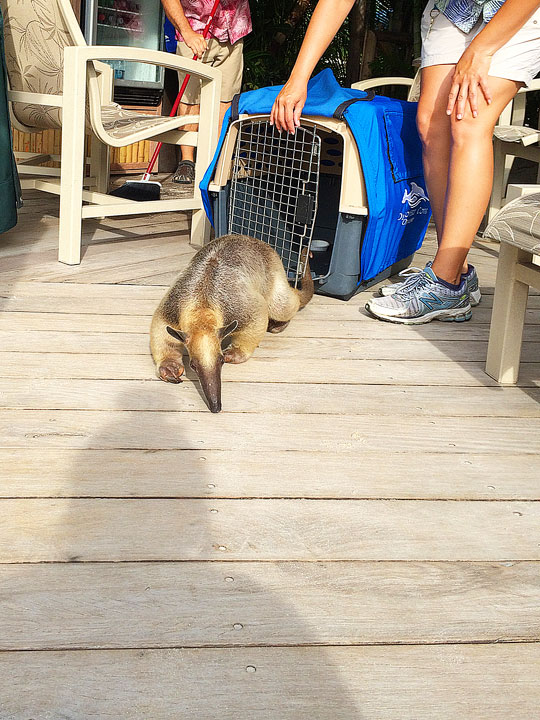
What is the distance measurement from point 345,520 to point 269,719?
0.59 meters

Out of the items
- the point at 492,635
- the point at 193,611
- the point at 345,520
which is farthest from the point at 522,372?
the point at 193,611

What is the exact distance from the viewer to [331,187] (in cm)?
370

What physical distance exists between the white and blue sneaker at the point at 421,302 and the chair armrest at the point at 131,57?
5.02 feet

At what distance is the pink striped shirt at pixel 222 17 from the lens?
5.04 m

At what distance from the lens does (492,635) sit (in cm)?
132

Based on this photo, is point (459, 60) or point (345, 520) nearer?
point (345, 520)

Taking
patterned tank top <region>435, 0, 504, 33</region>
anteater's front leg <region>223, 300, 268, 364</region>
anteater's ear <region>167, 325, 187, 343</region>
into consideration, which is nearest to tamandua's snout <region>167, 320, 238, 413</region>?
anteater's ear <region>167, 325, 187, 343</region>

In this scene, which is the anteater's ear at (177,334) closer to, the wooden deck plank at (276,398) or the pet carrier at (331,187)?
the wooden deck plank at (276,398)

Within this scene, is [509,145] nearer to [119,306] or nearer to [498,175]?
[498,175]

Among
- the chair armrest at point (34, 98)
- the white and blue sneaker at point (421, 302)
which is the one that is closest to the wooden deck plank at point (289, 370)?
the white and blue sneaker at point (421, 302)

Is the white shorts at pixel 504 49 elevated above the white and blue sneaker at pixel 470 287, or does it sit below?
above

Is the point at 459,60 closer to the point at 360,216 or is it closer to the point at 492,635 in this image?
the point at 360,216

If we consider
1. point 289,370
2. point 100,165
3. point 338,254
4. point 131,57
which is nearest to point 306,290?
point 338,254

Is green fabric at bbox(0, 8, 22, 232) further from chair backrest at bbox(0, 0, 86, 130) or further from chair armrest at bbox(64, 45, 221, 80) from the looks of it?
chair armrest at bbox(64, 45, 221, 80)
